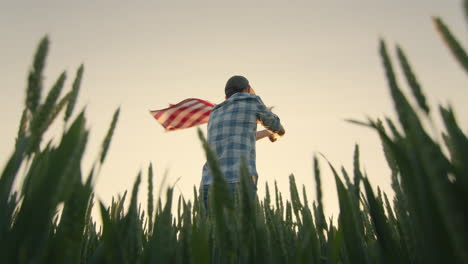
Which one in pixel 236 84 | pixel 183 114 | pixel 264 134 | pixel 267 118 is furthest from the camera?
pixel 183 114

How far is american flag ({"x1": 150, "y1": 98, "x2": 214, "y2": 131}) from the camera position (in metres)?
7.46

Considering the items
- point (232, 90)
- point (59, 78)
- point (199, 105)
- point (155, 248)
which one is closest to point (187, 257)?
point (155, 248)

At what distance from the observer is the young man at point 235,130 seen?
2.95 meters

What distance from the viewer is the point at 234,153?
9.71 feet

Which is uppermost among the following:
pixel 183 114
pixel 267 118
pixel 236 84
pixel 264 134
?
pixel 183 114

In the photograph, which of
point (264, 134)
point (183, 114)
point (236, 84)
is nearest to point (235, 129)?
point (236, 84)

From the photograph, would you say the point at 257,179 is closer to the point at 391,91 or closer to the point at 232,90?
the point at 232,90

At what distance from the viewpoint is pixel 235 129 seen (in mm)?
3088

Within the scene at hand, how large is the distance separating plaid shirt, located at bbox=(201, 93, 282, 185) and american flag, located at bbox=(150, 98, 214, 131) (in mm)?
4139

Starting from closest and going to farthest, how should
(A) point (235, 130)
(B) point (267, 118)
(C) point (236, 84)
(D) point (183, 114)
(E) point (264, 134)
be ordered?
(A) point (235, 130), (B) point (267, 118), (C) point (236, 84), (E) point (264, 134), (D) point (183, 114)

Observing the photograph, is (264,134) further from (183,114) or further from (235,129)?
(183,114)

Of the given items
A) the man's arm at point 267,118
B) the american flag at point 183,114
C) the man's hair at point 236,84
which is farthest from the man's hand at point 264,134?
the american flag at point 183,114

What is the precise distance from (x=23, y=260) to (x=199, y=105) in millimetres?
7261

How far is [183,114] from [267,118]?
4493 millimetres
